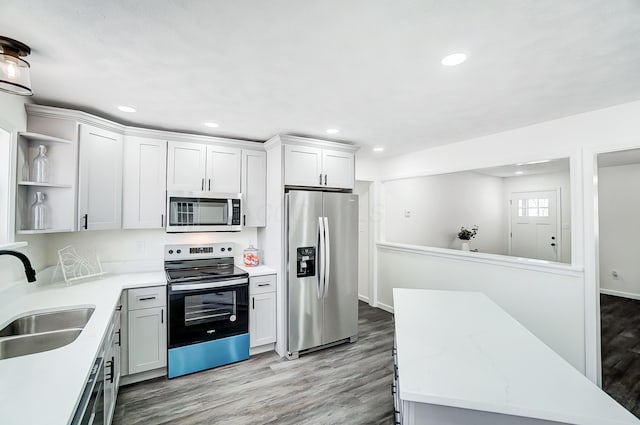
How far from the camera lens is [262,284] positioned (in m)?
3.18

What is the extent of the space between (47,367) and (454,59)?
250cm

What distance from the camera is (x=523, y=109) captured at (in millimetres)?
2467

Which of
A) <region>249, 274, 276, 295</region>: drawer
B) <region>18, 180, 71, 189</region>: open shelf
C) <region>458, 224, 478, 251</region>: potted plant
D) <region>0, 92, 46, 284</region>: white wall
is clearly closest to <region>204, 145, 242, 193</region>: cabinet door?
<region>249, 274, 276, 295</region>: drawer

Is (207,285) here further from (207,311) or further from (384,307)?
(384,307)

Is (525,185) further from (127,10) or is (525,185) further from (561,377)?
(127,10)

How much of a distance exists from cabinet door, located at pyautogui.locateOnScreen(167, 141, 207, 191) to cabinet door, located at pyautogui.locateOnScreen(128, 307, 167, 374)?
4.14ft

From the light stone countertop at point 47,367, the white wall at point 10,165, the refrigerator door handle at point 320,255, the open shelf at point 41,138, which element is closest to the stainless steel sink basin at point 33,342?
the light stone countertop at point 47,367

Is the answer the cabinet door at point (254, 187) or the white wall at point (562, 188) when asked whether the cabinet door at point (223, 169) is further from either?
the white wall at point (562, 188)

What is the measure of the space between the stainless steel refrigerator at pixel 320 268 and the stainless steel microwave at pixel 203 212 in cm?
63

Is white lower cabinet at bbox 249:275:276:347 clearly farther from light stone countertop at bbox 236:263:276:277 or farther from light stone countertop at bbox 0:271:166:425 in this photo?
light stone countertop at bbox 0:271:166:425

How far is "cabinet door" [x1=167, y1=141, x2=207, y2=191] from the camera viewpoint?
3010 mm

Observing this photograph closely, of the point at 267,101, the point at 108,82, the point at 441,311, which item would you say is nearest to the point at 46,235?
the point at 108,82

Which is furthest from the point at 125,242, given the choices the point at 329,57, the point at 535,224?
the point at 535,224

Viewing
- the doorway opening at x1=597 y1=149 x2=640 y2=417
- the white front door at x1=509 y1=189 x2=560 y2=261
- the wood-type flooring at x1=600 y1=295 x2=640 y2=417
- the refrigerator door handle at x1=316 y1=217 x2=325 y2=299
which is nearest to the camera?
the wood-type flooring at x1=600 y1=295 x2=640 y2=417
